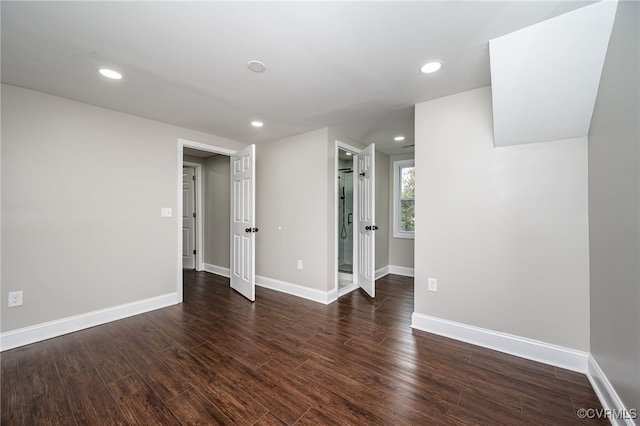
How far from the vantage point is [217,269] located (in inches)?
192

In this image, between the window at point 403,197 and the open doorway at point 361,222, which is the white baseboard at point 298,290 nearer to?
the open doorway at point 361,222

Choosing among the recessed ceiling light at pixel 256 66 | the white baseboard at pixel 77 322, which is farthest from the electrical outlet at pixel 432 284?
the white baseboard at pixel 77 322

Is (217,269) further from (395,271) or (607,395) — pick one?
(607,395)

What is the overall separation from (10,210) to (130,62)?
1.78 meters

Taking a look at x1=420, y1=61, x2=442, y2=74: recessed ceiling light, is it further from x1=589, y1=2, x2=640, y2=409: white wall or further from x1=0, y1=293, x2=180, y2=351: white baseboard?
x1=0, y1=293, x2=180, y2=351: white baseboard

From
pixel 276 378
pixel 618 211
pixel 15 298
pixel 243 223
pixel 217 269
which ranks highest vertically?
pixel 618 211

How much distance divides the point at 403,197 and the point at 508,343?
9.95 ft

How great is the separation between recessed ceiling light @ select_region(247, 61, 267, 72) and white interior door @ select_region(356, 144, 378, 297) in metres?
1.85

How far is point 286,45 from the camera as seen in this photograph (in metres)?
1.69

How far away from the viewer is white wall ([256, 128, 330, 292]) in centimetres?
343

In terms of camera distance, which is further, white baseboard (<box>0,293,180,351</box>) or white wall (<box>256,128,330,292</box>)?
white wall (<box>256,128,330,292</box>)

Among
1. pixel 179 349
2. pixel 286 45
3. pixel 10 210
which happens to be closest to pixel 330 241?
pixel 179 349

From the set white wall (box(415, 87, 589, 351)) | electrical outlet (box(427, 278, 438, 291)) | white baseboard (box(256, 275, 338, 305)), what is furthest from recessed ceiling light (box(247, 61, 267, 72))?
white baseboard (box(256, 275, 338, 305))

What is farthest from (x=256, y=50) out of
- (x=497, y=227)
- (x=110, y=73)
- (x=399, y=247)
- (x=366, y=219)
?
(x=399, y=247)
